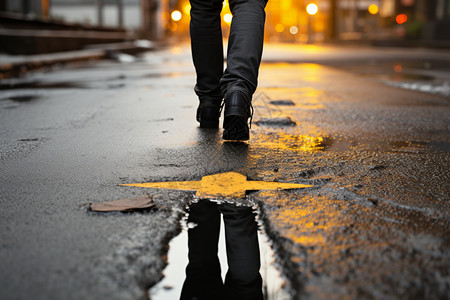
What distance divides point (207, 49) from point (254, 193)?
1317 millimetres

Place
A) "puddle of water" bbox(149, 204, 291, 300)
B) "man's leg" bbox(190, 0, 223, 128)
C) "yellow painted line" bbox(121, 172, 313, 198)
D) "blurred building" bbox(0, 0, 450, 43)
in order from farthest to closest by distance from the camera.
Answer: "blurred building" bbox(0, 0, 450, 43)
"man's leg" bbox(190, 0, 223, 128)
"yellow painted line" bbox(121, 172, 313, 198)
"puddle of water" bbox(149, 204, 291, 300)

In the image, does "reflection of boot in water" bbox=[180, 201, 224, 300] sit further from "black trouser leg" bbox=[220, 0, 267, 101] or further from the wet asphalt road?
"black trouser leg" bbox=[220, 0, 267, 101]

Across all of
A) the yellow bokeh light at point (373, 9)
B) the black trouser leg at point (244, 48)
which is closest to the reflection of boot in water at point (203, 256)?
the black trouser leg at point (244, 48)

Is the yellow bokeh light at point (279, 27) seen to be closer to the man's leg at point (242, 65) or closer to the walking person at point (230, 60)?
the walking person at point (230, 60)

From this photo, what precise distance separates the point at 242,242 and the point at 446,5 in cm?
2300

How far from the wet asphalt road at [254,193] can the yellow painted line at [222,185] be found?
0.05 m

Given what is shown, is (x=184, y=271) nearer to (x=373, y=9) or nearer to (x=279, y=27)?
(x=373, y=9)

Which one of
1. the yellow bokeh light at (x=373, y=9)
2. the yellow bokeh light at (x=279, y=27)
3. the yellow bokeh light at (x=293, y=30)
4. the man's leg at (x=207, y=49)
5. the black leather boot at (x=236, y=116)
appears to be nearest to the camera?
the black leather boot at (x=236, y=116)

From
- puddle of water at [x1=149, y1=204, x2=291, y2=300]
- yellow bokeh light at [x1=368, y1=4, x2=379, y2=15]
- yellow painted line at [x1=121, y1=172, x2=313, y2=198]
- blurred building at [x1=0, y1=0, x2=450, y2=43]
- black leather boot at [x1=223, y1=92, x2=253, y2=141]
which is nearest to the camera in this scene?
puddle of water at [x1=149, y1=204, x2=291, y2=300]

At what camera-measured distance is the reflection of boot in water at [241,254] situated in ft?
3.40

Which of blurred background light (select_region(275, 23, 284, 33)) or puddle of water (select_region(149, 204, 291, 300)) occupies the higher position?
blurred background light (select_region(275, 23, 284, 33))

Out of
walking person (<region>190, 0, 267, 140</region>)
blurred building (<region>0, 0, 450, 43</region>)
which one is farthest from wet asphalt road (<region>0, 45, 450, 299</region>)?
blurred building (<region>0, 0, 450, 43</region>)

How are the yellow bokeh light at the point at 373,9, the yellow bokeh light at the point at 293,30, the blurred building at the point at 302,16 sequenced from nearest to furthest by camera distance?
the blurred building at the point at 302,16 < the yellow bokeh light at the point at 373,9 < the yellow bokeh light at the point at 293,30

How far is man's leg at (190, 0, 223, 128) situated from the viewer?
2.76 meters
